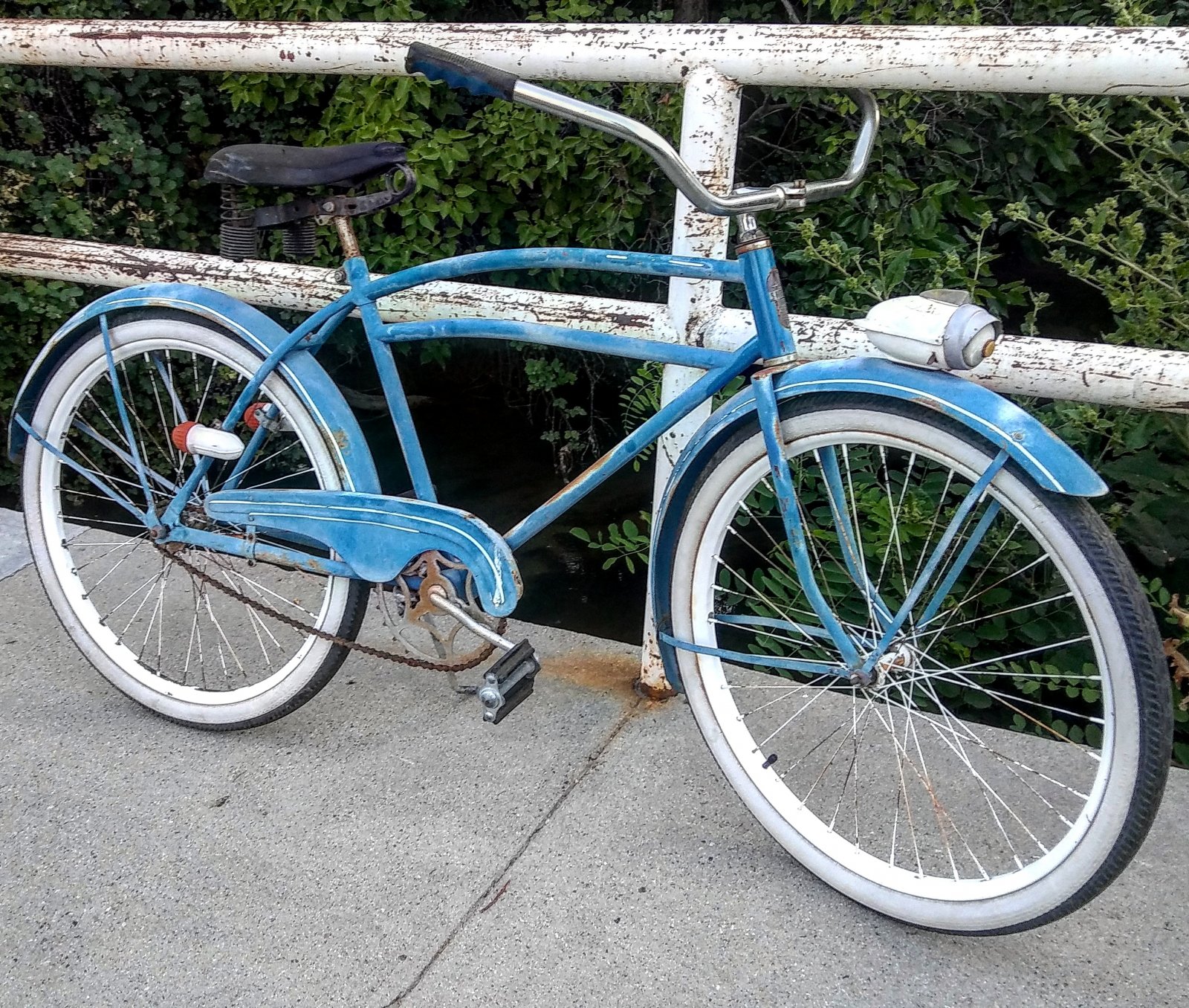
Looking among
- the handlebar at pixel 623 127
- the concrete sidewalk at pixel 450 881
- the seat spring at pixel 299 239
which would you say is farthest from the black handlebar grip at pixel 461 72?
the concrete sidewalk at pixel 450 881

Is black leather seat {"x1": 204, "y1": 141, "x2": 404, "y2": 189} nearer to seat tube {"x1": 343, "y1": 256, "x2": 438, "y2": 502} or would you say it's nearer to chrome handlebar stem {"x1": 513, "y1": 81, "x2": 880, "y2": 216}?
seat tube {"x1": 343, "y1": 256, "x2": 438, "y2": 502}

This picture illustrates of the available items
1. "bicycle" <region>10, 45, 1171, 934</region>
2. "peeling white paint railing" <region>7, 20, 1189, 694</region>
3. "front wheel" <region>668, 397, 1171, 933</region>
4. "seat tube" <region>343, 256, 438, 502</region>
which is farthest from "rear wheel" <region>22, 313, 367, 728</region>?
"front wheel" <region>668, 397, 1171, 933</region>

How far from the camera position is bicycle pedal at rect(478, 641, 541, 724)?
6.41 ft

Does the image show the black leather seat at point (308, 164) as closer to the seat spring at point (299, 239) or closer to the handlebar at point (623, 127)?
the seat spring at point (299, 239)

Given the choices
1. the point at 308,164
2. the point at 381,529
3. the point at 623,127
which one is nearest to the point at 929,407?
A: the point at 623,127

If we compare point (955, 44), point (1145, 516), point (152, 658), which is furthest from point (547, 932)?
point (1145, 516)

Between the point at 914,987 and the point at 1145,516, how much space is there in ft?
4.69

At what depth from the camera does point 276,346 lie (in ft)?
6.74

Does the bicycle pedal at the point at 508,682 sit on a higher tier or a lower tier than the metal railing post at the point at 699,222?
lower

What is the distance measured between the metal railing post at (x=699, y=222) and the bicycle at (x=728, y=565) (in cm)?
12

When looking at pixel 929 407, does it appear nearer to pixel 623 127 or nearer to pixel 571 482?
pixel 623 127

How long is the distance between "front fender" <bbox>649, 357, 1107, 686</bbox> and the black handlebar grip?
Result: 0.57 m

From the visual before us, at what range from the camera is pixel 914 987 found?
63.9 inches

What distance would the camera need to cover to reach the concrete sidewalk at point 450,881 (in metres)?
1.64
